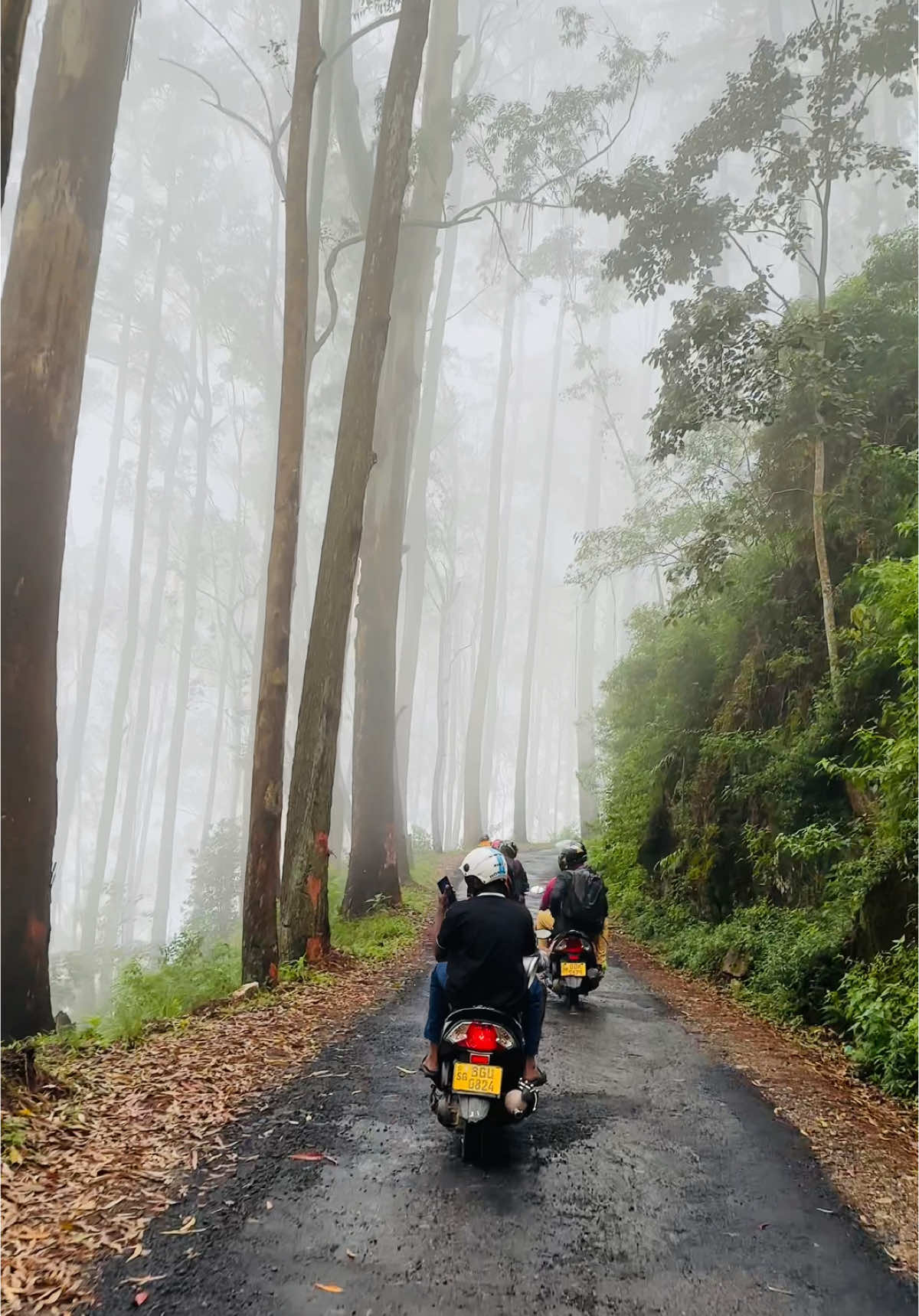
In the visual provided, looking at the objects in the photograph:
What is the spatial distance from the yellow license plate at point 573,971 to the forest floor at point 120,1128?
6.72 feet

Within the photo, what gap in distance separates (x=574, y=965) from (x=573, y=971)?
6 cm

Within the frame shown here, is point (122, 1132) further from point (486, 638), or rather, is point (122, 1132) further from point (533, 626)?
point (533, 626)

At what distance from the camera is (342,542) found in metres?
10.1

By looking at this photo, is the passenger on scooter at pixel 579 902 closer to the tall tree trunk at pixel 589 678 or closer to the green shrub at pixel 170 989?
the green shrub at pixel 170 989

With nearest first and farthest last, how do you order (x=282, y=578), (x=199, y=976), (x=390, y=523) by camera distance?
(x=282, y=578)
(x=199, y=976)
(x=390, y=523)

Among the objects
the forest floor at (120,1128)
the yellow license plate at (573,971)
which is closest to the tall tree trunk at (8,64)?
the forest floor at (120,1128)

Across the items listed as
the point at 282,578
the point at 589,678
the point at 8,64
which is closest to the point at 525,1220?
the point at 8,64

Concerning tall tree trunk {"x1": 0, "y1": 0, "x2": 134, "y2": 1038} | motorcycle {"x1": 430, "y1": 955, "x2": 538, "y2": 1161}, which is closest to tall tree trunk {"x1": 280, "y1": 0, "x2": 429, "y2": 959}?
tall tree trunk {"x1": 0, "y1": 0, "x2": 134, "y2": 1038}

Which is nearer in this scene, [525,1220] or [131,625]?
[525,1220]

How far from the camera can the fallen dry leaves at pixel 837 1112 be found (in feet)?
13.9

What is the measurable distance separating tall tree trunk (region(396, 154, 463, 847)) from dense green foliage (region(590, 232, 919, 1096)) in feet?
31.5

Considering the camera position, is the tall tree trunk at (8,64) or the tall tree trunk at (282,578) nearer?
the tall tree trunk at (8,64)

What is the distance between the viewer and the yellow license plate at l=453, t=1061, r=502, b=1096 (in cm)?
440

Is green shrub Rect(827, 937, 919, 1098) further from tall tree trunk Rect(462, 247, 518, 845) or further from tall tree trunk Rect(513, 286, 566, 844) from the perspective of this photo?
tall tree trunk Rect(513, 286, 566, 844)
